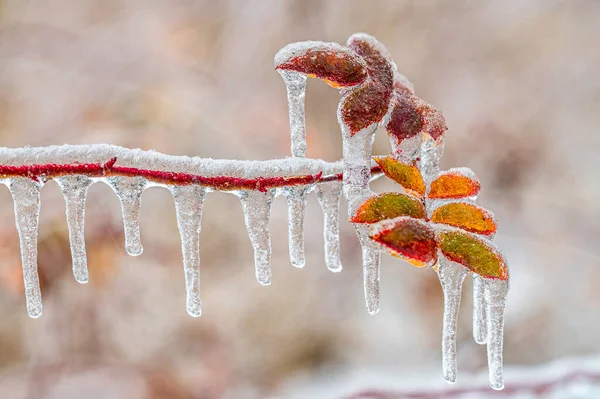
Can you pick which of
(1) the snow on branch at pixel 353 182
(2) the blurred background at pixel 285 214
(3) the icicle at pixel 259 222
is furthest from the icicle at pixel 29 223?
(2) the blurred background at pixel 285 214

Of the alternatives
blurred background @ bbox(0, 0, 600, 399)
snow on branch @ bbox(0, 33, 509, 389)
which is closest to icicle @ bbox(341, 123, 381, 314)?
snow on branch @ bbox(0, 33, 509, 389)

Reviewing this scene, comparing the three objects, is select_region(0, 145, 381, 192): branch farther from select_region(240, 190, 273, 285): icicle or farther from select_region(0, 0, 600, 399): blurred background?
select_region(0, 0, 600, 399): blurred background

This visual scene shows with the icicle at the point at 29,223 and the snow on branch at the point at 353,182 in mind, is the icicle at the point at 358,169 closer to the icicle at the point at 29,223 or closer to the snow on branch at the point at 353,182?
the snow on branch at the point at 353,182

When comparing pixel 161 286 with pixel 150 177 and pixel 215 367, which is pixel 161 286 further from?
pixel 150 177

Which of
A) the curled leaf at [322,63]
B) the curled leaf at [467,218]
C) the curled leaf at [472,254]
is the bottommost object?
the curled leaf at [472,254]

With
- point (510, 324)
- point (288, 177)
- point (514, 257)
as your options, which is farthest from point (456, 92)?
point (288, 177)

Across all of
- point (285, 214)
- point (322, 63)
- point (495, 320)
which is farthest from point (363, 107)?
point (285, 214)
